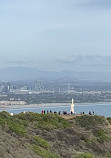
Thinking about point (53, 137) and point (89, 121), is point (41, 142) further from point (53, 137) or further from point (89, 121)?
point (89, 121)

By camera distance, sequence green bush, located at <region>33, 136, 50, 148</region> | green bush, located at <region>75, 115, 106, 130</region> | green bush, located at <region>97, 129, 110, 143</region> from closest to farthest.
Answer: green bush, located at <region>33, 136, 50, 148</region> < green bush, located at <region>97, 129, 110, 143</region> < green bush, located at <region>75, 115, 106, 130</region>

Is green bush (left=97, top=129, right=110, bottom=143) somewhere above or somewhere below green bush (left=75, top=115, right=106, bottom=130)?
below

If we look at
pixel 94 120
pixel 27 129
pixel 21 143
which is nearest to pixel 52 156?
pixel 21 143

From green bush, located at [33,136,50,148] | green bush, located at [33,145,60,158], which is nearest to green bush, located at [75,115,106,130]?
green bush, located at [33,136,50,148]

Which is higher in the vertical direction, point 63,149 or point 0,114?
point 0,114

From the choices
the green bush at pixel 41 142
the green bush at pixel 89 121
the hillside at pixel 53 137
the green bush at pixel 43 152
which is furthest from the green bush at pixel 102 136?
the green bush at pixel 43 152

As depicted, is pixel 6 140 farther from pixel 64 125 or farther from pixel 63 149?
pixel 64 125

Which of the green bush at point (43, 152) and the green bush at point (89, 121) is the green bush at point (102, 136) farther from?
the green bush at point (43, 152)

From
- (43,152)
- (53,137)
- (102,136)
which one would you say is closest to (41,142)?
(43,152)

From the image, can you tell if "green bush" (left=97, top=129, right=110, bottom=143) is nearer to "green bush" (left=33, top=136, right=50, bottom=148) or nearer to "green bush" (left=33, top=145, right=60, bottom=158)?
"green bush" (left=33, top=136, right=50, bottom=148)
